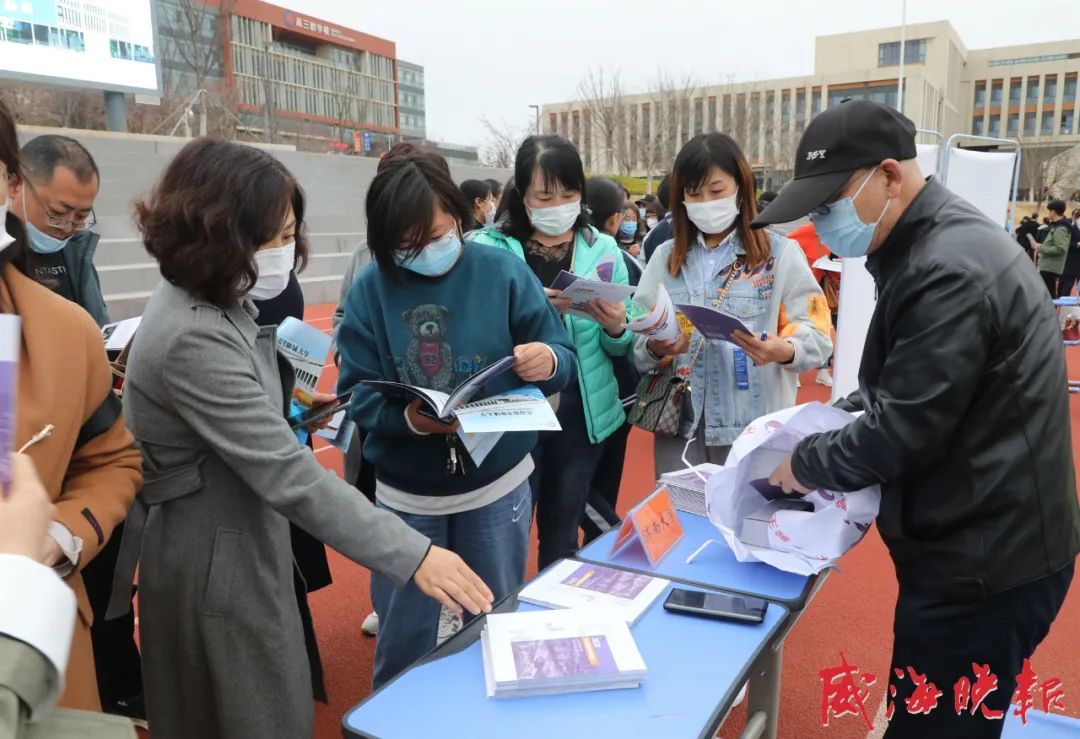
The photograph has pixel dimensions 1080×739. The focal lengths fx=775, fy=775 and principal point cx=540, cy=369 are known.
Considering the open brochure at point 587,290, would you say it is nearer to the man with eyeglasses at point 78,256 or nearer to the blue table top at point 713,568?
the blue table top at point 713,568

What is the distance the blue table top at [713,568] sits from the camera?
167 centimetres

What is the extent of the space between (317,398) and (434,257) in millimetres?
575

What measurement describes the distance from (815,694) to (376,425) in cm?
179

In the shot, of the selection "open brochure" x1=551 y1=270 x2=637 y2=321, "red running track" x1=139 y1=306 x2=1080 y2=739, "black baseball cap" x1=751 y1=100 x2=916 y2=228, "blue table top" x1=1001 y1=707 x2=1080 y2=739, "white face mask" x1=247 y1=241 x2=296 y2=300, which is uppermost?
"black baseball cap" x1=751 y1=100 x2=916 y2=228

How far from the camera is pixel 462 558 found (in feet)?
6.82

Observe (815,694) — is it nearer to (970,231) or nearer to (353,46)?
(970,231)

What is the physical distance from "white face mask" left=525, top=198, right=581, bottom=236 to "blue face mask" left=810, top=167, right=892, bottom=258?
44.6 inches

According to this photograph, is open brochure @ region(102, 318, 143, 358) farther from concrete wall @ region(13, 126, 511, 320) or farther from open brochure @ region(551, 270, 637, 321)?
concrete wall @ region(13, 126, 511, 320)

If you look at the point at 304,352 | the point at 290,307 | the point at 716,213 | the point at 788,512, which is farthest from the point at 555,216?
the point at 788,512

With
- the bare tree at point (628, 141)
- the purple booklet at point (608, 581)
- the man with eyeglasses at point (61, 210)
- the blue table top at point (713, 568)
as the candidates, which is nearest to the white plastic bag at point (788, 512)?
the blue table top at point (713, 568)

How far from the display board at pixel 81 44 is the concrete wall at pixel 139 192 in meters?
1.12

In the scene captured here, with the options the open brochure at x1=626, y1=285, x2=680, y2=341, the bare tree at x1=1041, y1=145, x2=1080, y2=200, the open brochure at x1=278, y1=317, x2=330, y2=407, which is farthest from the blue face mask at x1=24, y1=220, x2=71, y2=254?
the bare tree at x1=1041, y1=145, x2=1080, y2=200

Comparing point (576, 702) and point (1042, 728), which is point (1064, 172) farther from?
point (576, 702)

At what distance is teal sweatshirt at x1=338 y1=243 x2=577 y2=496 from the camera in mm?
2018
